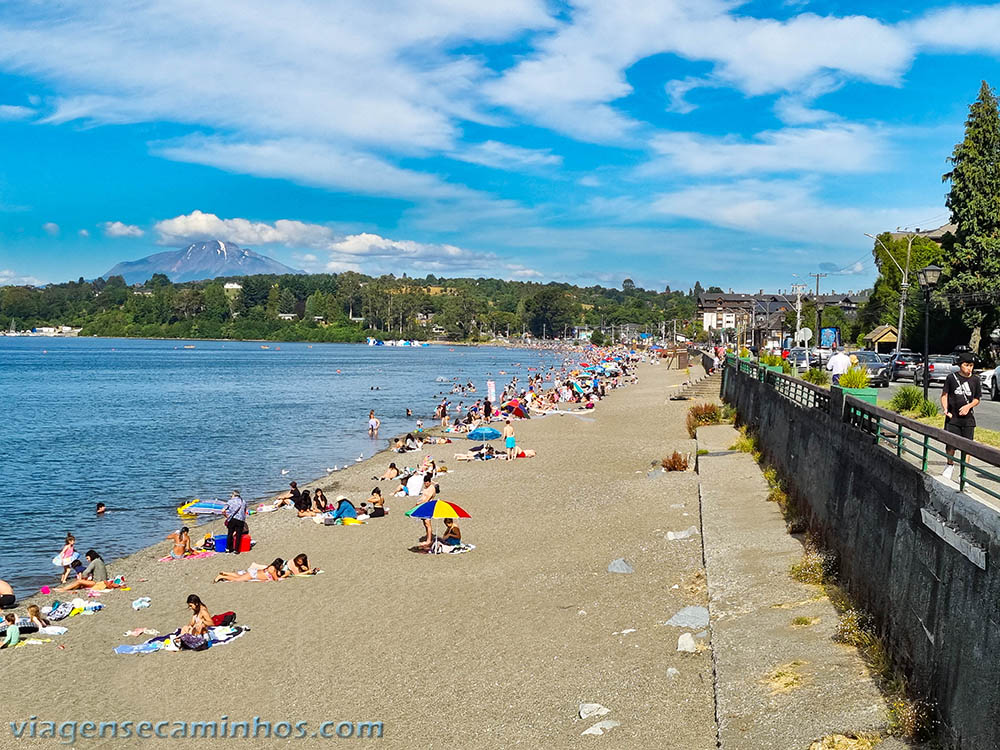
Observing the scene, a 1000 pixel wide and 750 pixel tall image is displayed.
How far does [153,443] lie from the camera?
134ft

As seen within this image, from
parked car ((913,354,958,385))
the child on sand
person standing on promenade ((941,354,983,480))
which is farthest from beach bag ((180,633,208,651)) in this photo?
parked car ((913,354,958,385))

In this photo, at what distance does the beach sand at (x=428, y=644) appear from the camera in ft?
32.3

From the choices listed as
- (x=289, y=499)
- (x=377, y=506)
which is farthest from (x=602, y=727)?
(x=289, y=499)

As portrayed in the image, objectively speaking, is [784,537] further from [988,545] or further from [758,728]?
[988,545]

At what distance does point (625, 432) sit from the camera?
1521 inches

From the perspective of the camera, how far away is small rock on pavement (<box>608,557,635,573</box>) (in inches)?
594

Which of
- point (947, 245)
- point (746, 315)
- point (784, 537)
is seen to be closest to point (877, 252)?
point (746, 315)

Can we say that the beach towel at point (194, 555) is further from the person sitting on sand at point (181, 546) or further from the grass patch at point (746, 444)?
the grass patch at point (746, 444)

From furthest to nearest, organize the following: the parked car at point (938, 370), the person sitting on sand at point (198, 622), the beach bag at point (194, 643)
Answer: the parked car at point (938, 370), the person sitting on sand at point (198, 622), the beach bag at point (194, 643)

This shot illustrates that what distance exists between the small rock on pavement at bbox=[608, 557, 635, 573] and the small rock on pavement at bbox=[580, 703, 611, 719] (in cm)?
542

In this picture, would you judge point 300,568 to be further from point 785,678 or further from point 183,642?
point 785,678

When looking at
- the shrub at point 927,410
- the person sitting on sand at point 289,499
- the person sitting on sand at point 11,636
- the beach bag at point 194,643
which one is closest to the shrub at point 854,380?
the shrub at point 927,410

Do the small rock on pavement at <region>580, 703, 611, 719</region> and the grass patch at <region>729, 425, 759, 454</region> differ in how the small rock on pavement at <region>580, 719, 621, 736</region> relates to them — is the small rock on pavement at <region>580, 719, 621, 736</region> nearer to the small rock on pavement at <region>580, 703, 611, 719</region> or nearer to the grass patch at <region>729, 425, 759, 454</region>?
the small rock on pavement at <region>580, 703, 611, 719</region>

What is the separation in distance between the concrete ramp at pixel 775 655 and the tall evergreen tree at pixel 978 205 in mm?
34772
